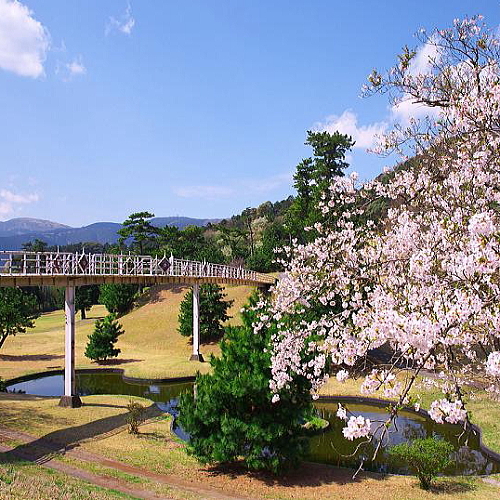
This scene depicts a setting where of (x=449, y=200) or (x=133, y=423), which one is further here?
(x=133, y=423)

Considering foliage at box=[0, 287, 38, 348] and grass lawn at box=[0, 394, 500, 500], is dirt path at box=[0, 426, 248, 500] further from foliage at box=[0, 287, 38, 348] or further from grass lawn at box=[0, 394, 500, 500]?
foliage at box=[0, 287, 38, 348]

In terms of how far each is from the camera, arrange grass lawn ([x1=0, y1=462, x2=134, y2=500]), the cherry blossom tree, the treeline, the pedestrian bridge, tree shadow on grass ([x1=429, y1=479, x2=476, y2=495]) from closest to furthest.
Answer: the cherry blossom tree < grass lawn ([x1=0, y1=462, x2=134, y2=500]) < tree shadow on grass ([x1=429, y1=479, x2=476, y2=495]) < the pedestrian bridge < the treeline

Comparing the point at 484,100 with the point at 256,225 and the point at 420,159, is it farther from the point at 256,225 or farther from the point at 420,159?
the point at 256,225

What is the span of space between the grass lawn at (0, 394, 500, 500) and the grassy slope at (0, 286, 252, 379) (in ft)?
41.9

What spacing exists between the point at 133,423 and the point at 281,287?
9.14 metres

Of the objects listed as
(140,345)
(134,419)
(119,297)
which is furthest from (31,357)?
(134,419)

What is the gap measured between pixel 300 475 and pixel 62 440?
326 inches

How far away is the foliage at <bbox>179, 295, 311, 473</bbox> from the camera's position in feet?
43.7

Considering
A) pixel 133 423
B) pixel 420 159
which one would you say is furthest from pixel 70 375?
pixel 420 159

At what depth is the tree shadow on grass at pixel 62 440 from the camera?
14406 mm

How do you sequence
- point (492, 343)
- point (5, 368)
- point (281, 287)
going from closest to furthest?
point (492, 343) < point (281, 287) < point (5, 368)

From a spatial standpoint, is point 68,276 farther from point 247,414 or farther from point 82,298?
point 82,298

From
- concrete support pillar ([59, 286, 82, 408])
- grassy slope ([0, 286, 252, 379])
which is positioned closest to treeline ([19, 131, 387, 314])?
grassy slope ([0, 286, 252, 379])

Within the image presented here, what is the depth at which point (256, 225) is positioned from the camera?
344 ft
